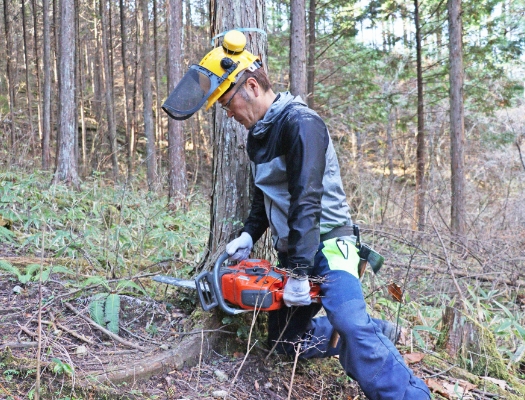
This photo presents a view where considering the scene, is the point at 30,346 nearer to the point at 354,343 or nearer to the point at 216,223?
the point at 216,223

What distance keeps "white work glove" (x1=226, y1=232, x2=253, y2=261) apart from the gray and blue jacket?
0.20ft

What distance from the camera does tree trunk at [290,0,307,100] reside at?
873 cm

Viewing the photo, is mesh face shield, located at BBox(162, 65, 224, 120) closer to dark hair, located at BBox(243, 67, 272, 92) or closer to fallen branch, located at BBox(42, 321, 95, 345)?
dark hair, located at BBox(243, 67, 272, 92)

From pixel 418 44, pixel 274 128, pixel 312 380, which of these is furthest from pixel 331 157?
pixel 418 44

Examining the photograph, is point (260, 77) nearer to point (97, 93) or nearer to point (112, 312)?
point (112, 312)

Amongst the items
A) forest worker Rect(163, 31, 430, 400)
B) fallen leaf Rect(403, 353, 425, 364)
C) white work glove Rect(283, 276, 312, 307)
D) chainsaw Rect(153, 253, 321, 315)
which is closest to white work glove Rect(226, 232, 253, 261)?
forest worker Rect(163, 31, 430, 400)

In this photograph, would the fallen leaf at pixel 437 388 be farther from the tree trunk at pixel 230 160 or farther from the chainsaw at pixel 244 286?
the tree trunk at pixel 230 160

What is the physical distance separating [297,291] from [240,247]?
1.96 ft

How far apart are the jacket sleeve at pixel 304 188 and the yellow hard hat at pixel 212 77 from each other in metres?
0.48

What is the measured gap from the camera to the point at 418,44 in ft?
37.4

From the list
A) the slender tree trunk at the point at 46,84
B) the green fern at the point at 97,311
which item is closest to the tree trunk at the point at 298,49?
the green fern at the point at 97,311

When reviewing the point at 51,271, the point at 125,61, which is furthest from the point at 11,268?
the point at 125,61

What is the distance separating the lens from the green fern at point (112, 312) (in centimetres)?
310

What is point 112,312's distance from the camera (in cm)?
313
